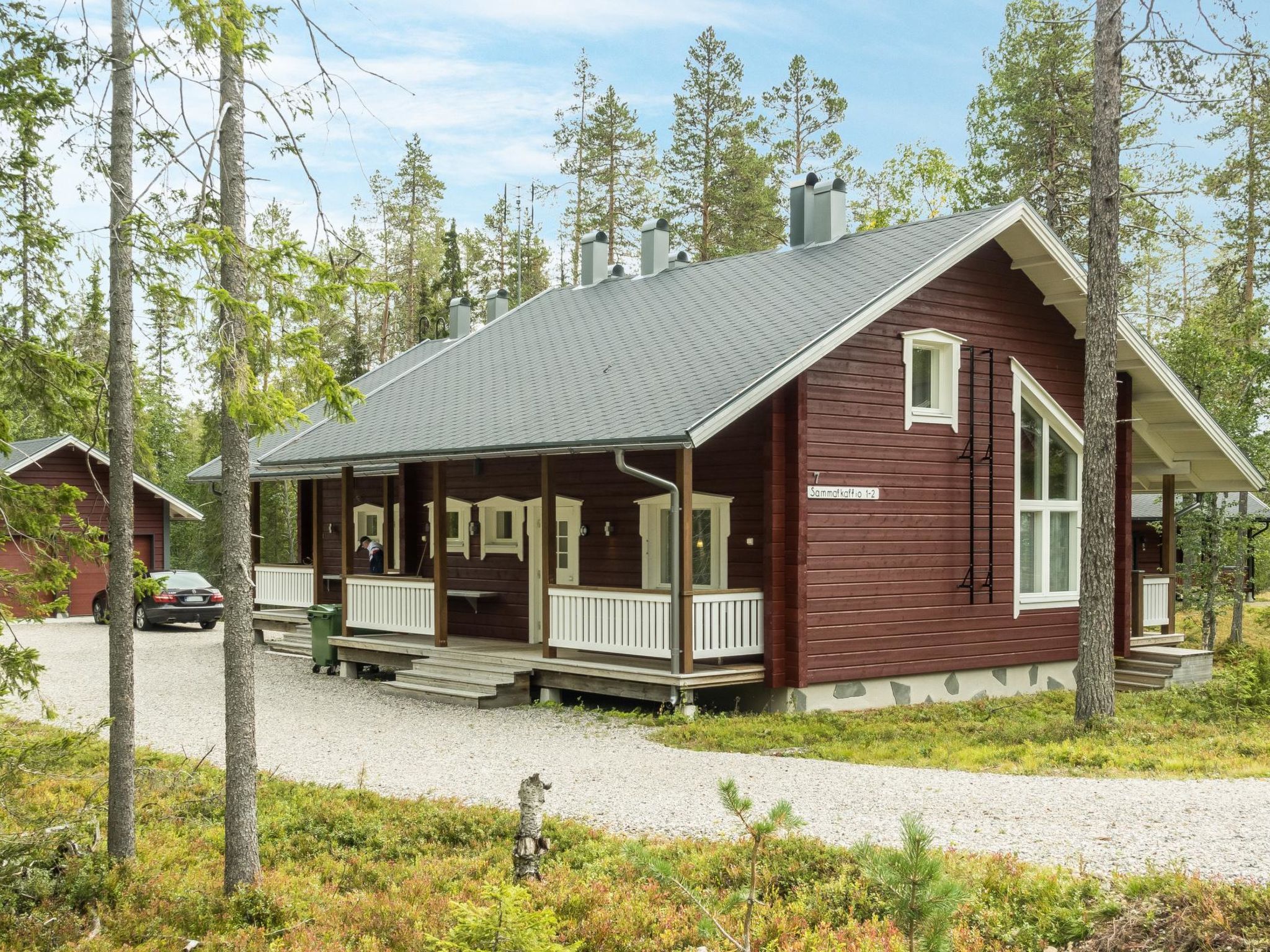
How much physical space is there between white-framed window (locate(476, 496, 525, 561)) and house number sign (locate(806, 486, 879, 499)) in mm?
5865

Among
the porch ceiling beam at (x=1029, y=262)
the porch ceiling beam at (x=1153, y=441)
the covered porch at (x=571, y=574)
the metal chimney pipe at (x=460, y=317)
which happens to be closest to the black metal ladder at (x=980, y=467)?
the porch ceiling beam at (x=1029, y=262)

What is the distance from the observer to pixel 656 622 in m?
14.1

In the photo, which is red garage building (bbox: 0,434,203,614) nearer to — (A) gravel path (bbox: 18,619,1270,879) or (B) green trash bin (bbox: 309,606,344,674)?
(B) green trash bin (bbox: 309,606,344,674)

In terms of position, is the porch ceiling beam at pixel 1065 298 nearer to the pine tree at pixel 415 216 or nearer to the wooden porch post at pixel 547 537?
the wooden porch post at pixel 547 537

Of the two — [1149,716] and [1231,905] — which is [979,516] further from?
[1231,905]

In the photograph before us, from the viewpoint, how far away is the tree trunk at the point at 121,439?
756 centimetres

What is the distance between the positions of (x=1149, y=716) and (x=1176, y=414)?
674 centimetres

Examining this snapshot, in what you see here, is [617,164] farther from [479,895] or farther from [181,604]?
[479,895]

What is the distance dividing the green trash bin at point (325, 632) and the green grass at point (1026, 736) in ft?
24.8

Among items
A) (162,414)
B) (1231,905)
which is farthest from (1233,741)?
(162,414)

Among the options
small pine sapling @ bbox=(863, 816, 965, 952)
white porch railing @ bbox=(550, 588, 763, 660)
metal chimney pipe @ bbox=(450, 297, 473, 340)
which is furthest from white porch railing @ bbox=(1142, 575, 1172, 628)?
small pine sapling @ bbox=(863, 816, 965, 952)

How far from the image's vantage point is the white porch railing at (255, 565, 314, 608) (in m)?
22.9

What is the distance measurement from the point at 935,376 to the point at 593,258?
867 centimetres

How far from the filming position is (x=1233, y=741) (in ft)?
39.0
